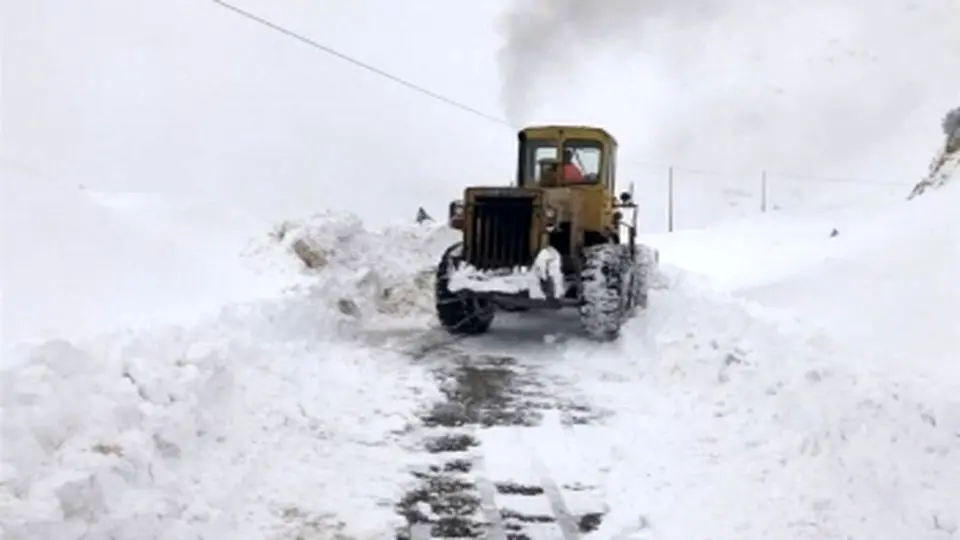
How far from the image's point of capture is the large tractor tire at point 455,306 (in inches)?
478

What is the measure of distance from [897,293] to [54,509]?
813cm

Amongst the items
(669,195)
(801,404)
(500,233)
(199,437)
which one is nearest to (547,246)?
(500,233)

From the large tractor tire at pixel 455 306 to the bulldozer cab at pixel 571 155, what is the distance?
1.65m

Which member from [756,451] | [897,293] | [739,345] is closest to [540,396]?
[739,345]

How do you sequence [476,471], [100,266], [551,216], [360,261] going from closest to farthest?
[476,471] → [100,266] → [551,216] → [360,261]

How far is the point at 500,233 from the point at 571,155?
1951 millimetres

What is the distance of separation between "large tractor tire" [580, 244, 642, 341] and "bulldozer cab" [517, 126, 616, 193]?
4.96 feet

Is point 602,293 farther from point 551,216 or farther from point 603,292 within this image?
point 551,216

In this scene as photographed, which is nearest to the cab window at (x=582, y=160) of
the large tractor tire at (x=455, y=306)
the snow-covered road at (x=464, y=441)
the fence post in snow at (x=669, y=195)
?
the large tractor tire at (x=455, y=306)

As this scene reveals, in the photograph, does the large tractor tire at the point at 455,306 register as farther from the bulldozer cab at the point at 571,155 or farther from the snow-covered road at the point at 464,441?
the snow-covered road at the point at 464,441

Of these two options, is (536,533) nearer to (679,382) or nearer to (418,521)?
(418,521)

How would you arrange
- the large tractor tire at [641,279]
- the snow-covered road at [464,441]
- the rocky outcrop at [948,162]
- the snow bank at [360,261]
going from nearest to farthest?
the snow-covered road at [464,441], the large tractor tire at [641,279], the snow bank at [360,261], the rocky outcrop at [948,162]

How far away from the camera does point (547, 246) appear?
37.7 ft

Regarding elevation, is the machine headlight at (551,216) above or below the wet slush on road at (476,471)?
above
